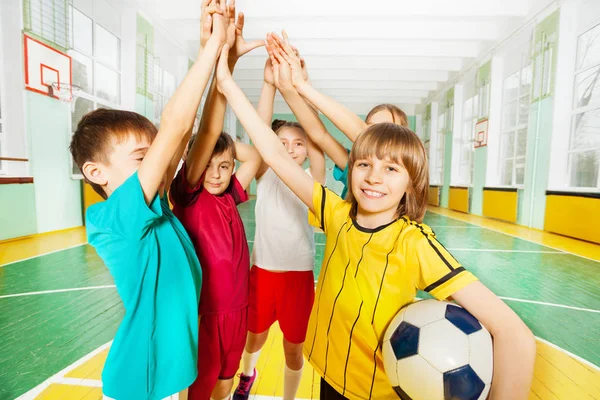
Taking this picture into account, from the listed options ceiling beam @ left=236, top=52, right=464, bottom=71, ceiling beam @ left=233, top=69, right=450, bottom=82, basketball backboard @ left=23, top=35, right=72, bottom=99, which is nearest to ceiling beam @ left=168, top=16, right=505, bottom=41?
ceiling beam @ left=236, top=52, right=464, bottom=71

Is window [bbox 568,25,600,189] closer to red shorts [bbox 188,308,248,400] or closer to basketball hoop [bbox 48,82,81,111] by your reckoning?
red shorts [bbox 188,308,248,400]

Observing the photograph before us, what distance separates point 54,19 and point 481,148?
31.4 ft

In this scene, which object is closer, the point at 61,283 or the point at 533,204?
the point at 61,283

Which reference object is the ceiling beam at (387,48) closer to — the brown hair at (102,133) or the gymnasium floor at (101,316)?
the gymnasium floor at (101,316)

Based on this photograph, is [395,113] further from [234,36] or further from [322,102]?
[234,36]

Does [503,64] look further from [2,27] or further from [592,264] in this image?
[2,27]

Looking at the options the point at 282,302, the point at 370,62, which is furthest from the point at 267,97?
the point at 370,62

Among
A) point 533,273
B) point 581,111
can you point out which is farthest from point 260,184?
point 581,111

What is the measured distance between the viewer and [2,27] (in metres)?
4.05

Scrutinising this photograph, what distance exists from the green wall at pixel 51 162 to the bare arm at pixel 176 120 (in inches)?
202

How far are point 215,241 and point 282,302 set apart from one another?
52 cm

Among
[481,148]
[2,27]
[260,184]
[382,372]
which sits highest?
[2,27]

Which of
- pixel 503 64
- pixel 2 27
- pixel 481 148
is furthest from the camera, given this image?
pixel 481 148

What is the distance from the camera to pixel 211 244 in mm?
1169
